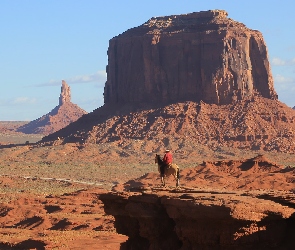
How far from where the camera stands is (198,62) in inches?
4131

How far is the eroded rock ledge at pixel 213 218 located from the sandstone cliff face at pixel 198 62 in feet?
259

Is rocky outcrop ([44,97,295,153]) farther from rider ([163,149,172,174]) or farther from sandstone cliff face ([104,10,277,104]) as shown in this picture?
rider ([163,149,172,174])

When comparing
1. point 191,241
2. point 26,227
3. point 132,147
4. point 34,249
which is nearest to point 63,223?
point 26,227

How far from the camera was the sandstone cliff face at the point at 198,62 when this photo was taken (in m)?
Result: 104

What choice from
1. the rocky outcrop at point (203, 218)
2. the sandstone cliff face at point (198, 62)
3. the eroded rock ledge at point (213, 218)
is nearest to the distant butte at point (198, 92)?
the sandstone cliff face at point (198, 62)

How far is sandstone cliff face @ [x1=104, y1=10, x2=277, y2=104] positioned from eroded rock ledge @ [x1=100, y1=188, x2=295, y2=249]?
78873 millimetres

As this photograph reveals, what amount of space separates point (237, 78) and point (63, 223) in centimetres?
6151

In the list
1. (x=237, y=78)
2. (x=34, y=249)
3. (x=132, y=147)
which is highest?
(x=237, y=78)

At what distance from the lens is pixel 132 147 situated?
10094 cm

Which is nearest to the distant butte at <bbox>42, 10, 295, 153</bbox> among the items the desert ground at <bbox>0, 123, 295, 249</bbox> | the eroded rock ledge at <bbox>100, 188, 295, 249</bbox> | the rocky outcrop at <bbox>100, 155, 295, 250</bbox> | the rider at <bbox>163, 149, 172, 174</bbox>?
the desert ground at <bbox>0, 123, 295, 249</bbox>

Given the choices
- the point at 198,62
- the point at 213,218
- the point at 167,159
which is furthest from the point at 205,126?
the point at 213,218

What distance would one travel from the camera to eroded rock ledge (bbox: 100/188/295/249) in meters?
22.4

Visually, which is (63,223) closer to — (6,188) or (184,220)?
(184,220)

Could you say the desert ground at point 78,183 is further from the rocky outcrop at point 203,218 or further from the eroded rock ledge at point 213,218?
the eroded rock ledge at point 213,218
